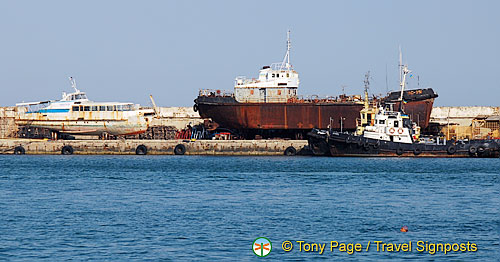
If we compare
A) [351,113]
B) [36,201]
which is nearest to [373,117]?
[351,113]

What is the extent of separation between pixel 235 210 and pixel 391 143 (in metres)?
27.6

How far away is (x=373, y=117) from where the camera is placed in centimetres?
5525

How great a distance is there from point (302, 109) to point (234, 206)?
31.4 metres

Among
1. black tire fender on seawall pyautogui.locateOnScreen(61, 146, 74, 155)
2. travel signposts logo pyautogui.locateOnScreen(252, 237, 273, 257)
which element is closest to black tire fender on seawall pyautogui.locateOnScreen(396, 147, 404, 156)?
black tire fender on seawall pyautogui.locateOnScreen(61, 146, 74, 155)

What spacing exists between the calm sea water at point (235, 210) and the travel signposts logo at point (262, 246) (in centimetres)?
23

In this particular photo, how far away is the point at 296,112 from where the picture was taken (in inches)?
2371

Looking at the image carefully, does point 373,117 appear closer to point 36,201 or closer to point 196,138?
point 196,138

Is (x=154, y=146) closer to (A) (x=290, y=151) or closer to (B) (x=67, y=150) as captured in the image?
(B) (x=67, y=150)

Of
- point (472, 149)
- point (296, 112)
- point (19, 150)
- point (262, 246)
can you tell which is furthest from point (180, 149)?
point (262, 246)

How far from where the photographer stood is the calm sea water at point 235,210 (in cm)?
2139

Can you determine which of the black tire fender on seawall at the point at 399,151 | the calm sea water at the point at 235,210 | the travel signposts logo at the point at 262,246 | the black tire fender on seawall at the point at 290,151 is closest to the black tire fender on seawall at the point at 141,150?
the calm sea water at the point at 235,210

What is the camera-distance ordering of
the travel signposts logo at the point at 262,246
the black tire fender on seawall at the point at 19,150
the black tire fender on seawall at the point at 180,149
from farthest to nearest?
the black tire fender on seawall at the point at 19,150 < the black tire fender on seawall at the point at 180,149 < the travel signposts logo at the point at 262,246

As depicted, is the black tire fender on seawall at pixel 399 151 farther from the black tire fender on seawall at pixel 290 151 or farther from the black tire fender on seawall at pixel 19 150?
the black tire fender on seawall at pixel 19 150

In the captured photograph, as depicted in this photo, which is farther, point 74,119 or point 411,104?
point 74,119
